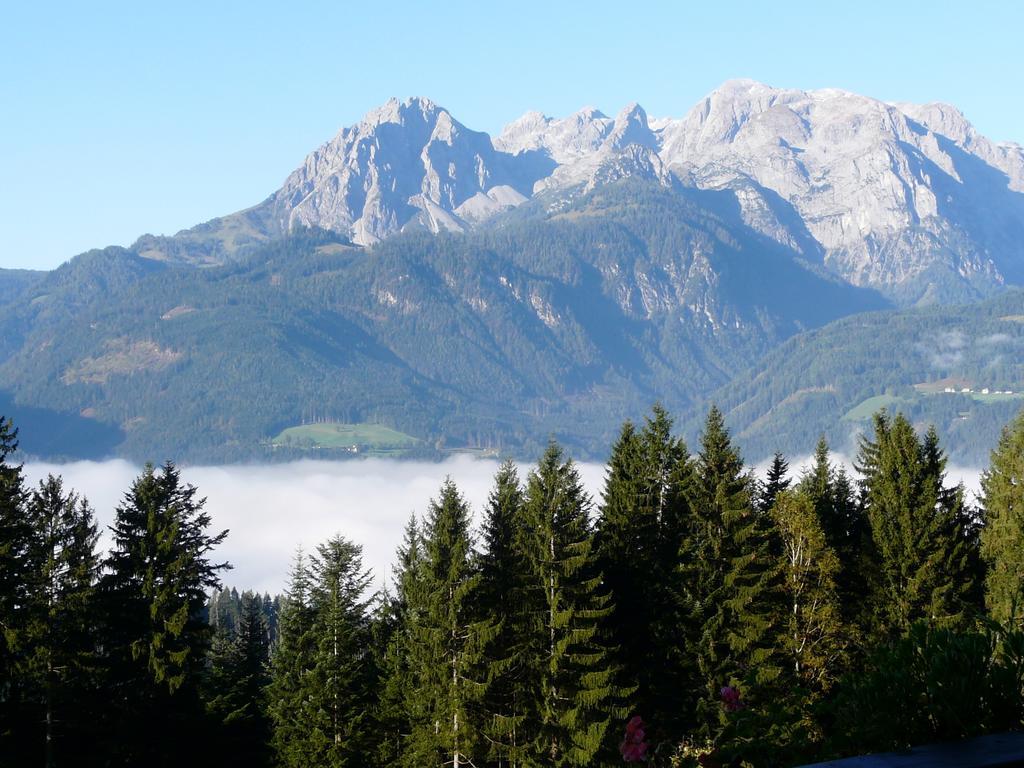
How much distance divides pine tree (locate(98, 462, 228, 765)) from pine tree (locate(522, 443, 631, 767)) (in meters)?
10.6

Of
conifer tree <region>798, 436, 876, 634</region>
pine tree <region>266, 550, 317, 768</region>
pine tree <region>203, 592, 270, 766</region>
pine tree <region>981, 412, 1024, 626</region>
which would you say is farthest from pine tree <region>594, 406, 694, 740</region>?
pine tree <region>203, 592, 270, 766</region>

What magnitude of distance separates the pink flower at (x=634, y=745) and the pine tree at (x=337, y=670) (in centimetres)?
3134

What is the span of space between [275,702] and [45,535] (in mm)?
15162

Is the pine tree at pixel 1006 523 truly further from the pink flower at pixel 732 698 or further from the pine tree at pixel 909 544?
the pink flower at pixel 732 698

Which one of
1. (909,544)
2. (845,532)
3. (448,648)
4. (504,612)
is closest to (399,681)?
(448,648)

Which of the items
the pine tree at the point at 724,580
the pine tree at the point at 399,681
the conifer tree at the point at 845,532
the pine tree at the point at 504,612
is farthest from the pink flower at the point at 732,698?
the conifer tree at the point at 845,532

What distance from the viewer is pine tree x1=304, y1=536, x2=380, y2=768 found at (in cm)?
3831

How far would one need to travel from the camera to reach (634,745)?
8.34 metres

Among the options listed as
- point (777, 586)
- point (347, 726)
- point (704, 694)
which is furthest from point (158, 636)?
point (777, 586)

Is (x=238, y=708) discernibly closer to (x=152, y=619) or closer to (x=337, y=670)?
(x=337, y=670)

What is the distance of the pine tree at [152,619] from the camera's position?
34344 mm

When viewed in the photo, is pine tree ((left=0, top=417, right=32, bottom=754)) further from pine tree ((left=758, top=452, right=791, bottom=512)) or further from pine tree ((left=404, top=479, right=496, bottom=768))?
pine tree ((left=758, top=452, right=791, bottom=512))

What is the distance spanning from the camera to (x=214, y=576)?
123 ft

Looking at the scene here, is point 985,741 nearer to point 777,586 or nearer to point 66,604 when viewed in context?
point 66,604
